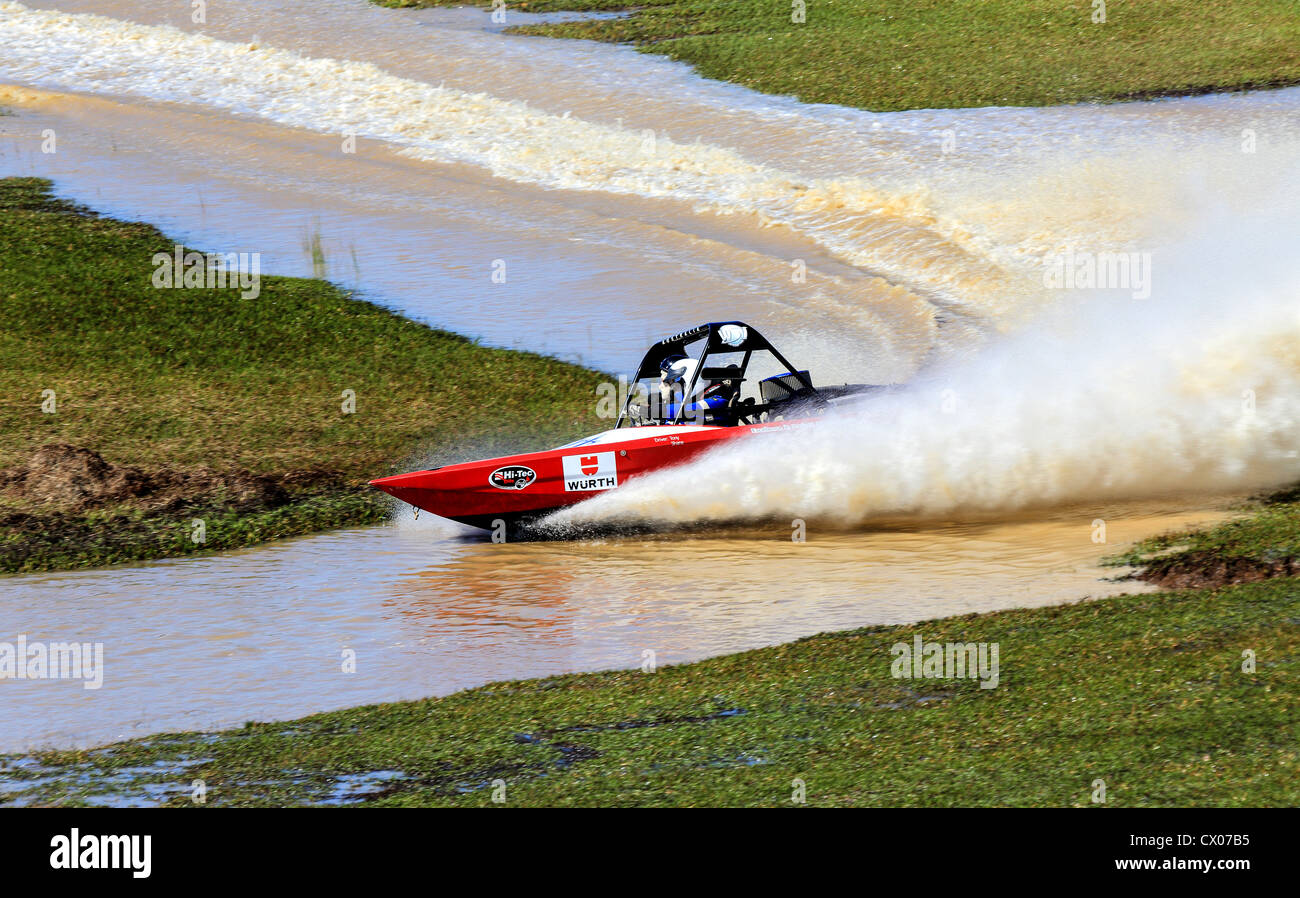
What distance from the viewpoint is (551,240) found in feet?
87.7

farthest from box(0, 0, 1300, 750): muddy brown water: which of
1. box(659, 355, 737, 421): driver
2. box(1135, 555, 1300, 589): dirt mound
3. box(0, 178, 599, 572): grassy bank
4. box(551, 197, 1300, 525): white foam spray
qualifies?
box(659, 355, 737, 421): driver

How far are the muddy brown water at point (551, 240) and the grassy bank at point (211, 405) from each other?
→ 82cm

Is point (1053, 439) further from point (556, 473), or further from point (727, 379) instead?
point (556, 473)

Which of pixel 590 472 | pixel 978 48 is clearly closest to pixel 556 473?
pixel 590 472

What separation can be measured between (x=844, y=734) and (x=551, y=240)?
64.2 feet

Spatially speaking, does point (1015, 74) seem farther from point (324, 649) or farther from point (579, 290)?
point (324, 649)

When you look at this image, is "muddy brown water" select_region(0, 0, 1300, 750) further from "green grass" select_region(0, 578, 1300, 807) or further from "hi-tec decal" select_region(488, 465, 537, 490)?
"green grass" select_region(0, 578, 1300, 807)

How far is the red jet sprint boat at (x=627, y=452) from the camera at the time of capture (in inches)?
568

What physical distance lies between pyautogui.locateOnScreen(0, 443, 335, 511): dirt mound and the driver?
4.01 metres

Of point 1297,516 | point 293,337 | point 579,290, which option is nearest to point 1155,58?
point 579,290

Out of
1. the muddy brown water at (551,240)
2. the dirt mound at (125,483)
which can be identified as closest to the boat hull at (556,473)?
the muddy brown water at (551,240)

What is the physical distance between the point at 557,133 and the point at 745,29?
7496 mm

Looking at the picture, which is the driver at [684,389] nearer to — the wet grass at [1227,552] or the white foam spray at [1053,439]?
the white foam spray at [1053,439]

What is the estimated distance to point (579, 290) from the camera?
23.7 m
